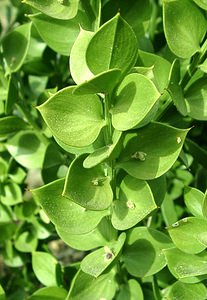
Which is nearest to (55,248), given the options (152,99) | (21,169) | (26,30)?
(21,169)

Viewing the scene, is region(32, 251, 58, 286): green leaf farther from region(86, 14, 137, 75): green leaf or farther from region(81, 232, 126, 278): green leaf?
region(86, 14, 137, 75): green leaf

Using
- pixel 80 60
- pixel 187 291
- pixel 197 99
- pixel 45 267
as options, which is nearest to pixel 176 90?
pixel 197 99

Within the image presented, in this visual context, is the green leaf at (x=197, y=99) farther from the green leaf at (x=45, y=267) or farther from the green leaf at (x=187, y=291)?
the green leaf at (x=45, y=267)

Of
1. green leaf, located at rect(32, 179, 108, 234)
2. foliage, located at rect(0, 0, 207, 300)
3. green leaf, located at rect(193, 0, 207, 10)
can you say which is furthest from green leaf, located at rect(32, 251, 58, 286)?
green leaf, located at rect(193, 0, 207, 10)

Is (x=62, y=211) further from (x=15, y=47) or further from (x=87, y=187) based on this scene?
(x=15, y=47)

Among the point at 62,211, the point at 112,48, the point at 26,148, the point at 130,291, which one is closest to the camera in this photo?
the point at 112,48

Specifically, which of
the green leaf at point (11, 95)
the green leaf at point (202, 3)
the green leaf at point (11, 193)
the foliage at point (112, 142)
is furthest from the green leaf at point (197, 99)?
the green leaf at point (11, 193)
